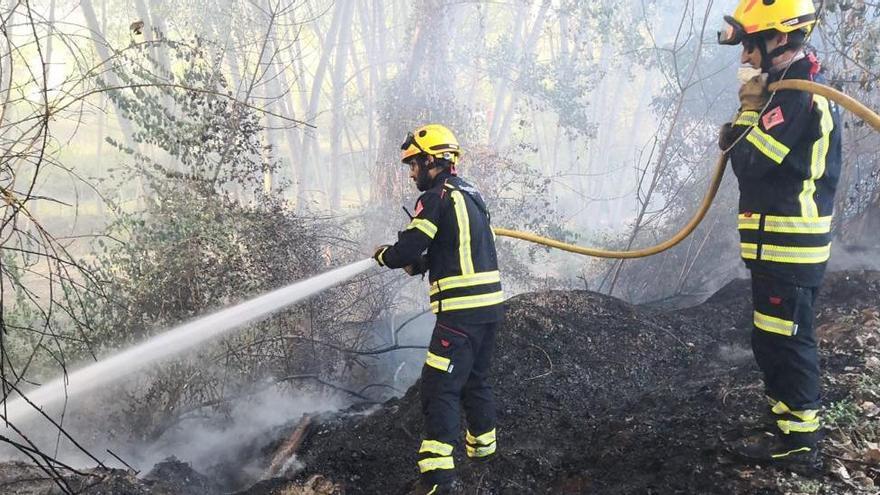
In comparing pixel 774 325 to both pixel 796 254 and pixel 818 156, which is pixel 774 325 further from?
pixel 818 156

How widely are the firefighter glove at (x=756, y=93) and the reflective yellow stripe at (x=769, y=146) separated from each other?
0.60 ft

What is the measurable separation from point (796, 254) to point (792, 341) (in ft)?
1.45

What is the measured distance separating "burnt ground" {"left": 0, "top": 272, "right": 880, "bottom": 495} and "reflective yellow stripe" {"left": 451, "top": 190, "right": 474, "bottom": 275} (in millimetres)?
1333

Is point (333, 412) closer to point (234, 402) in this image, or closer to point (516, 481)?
point (234, 402)

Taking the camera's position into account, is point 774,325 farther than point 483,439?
No

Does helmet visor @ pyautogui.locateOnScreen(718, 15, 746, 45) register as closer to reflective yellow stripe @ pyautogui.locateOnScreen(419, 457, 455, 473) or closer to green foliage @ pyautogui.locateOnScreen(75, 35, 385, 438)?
reflective yellow stripe @ pyautogui.locateOnScreen(419, 457, 455, 473)

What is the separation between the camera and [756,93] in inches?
116

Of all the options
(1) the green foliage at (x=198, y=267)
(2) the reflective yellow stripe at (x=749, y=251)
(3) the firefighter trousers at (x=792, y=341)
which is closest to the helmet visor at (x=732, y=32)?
(2) the reflective yellow stripe at (x=749, y=251)

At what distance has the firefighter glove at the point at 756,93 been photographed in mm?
2945

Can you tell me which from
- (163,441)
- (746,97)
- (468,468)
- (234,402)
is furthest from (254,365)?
(746,97)

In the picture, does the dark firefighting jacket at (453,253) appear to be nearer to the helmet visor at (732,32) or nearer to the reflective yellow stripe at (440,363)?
the reflective yellow stripe at (440,363)

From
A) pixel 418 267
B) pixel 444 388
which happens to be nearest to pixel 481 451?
pixel 444 388

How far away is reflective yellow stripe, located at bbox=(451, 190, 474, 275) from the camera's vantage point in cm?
337

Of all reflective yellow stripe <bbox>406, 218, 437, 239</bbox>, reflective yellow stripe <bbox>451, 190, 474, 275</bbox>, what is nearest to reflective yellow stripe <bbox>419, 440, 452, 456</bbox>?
reflective yellow stripe <bbox>451, 190, 474, 275</bbox>
